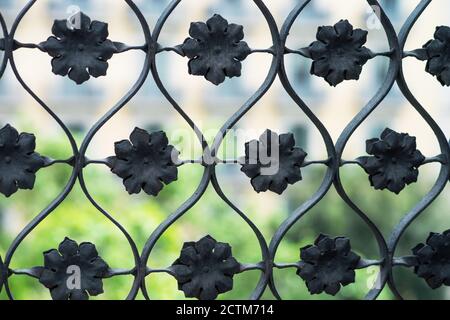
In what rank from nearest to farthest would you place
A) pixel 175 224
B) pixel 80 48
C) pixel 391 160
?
1. pixel 80 48
2. pixel 391 160
3. pixel 175 224

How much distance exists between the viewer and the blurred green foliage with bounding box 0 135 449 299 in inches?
185

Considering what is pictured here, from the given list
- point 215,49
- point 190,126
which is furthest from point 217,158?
point 215,49

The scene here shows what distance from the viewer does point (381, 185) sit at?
4.43 feet

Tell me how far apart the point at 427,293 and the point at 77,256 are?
1313 centimetres

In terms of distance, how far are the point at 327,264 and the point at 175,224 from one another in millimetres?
5457

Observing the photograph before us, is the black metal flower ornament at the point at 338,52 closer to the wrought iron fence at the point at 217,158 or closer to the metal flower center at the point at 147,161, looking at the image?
the wrought iron fence at the point at 217,158

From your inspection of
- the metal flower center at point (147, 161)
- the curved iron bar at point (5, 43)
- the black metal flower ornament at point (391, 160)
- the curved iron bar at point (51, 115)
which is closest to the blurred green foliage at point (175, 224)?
the black metal flower ornament at point (391, 160)

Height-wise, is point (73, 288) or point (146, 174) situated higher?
point (146, 174)

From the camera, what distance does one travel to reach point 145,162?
128 cm

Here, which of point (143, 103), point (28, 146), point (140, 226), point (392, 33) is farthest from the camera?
point (143, 103)

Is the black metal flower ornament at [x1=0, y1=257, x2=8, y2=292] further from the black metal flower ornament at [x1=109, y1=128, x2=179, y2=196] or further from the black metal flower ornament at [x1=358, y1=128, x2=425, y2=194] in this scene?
the black metal flower ornament at [x1=358, y1=128, x2=425, y2=194]

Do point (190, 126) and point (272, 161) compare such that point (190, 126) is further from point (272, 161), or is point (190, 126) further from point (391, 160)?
point (391, 160)
